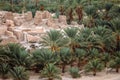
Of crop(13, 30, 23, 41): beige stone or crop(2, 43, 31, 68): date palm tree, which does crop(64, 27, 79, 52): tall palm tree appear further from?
crop(13, 30, 23, 41): beige stone

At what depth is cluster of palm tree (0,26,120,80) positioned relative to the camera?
29438 mm

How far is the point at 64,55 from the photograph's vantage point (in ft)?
104

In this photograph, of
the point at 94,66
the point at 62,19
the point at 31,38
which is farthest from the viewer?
the point at 62,19

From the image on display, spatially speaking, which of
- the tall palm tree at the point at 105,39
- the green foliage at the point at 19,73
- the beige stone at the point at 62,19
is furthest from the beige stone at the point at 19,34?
the green foliage at the point at 19,73

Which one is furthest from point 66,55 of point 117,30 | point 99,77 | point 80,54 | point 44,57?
point 117,30

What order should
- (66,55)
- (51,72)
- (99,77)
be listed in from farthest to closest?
(66,55), (99,77), (51,72)

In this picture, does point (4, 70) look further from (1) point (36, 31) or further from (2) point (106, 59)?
(1) point (36, 31)

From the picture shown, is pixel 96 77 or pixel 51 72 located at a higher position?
pixel 51 72

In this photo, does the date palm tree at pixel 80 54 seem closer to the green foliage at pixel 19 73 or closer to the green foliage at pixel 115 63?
the green foliage at pixel 115 63

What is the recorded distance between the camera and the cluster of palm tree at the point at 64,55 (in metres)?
29.4

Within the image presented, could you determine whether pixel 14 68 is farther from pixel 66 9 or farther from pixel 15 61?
pixel 66 9

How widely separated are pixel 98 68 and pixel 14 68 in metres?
7.98

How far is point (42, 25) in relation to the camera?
52125 mm

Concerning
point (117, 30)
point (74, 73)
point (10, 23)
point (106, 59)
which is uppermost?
point (117, 30)
